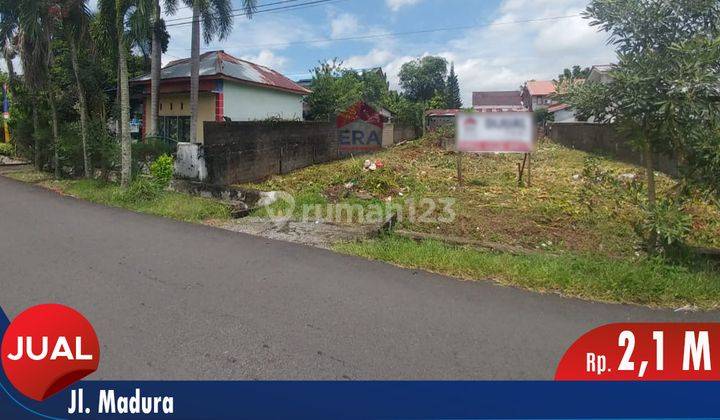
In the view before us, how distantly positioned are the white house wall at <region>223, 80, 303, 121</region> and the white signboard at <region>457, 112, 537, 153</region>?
10709mm

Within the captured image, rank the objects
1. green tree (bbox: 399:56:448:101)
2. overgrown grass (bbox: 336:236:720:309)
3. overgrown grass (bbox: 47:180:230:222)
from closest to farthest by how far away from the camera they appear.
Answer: overgrown grass (bbox: 336:236:720:309), overgrown grass (bbox: 47:180:230:222), green tree (bbox: 399:56:448:101)

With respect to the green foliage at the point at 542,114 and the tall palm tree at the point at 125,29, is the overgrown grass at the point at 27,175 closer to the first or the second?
the tall palm tree at the point at 125,29

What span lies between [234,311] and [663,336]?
3422 millimetres

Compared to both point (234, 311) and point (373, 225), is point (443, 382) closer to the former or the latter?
point (234, 311)

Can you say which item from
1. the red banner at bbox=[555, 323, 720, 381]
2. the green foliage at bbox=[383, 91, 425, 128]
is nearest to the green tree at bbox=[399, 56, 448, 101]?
the green foliage at bbox=[383, 91, 425, 128]

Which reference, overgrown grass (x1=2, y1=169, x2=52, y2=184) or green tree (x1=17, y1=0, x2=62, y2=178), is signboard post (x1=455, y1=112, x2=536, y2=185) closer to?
green tree (x1=17, y1=0, x2=62, y2=178)

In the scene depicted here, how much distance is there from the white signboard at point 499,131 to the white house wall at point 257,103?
35.1 ft

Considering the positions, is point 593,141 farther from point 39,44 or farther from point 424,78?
point 424,78

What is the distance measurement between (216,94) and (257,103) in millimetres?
2153

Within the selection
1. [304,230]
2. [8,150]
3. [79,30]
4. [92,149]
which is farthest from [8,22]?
[304,230]

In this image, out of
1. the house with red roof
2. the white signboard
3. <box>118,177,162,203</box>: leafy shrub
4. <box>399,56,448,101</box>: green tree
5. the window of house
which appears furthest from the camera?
<box>399,56,448,101</box>: green tree

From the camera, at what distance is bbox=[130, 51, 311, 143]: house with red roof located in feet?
52.4

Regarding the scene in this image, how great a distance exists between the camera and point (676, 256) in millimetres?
4941

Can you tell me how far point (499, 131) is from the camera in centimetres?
784
